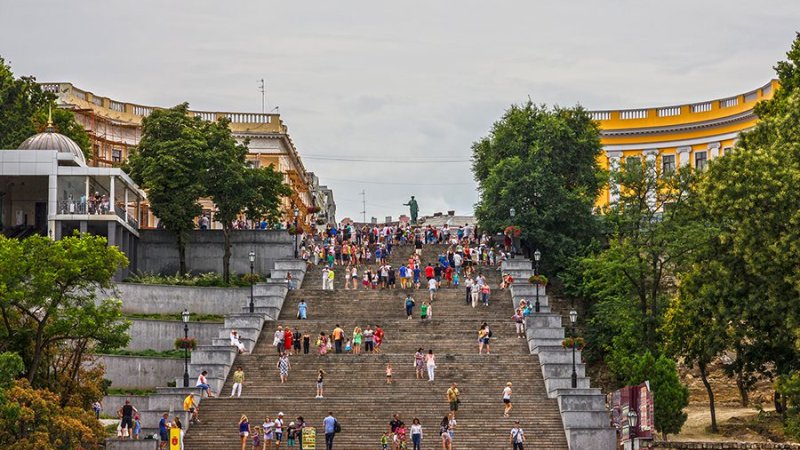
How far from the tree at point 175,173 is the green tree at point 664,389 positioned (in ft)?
97.0

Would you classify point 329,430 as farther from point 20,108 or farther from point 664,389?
point 20,108

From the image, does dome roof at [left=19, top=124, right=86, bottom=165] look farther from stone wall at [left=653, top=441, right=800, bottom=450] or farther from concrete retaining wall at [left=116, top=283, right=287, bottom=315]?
stone wall at [left=653, top=441, right=800, bottom=450]

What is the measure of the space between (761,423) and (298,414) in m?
18.5

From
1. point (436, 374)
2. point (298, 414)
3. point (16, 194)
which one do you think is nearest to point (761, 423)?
point (436, 374)

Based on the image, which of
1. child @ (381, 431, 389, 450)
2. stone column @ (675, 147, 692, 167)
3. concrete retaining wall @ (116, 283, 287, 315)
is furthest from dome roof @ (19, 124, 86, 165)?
stone column @ (675, 147, 692, 167)

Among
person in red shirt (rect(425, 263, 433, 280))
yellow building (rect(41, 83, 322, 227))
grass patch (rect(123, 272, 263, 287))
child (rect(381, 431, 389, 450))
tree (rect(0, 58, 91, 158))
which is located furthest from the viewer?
yellow building (rect(41, 83, 322, 227))

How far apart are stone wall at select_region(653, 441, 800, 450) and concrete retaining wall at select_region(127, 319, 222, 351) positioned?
25.5m

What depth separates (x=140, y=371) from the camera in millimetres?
87438

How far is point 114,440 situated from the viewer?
7250 centimetres

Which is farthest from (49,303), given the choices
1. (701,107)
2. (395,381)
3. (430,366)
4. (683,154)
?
(701,107)

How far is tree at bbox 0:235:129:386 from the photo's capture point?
71250 millimetres

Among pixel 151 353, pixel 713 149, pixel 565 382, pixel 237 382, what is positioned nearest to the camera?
pixel 565 382

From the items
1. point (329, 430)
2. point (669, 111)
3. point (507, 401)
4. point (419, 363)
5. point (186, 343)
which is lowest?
point (329, 430)

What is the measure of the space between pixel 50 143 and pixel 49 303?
1102 inches
